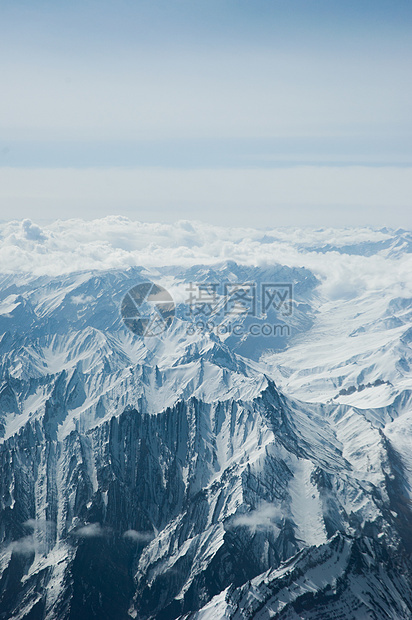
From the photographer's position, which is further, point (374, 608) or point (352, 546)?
point (352, 546)

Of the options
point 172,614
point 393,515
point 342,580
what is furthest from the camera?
point 393,515

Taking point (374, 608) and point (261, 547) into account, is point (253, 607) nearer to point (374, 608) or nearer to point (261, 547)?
point (374, 608)

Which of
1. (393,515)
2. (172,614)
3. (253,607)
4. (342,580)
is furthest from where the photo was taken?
(393,515)

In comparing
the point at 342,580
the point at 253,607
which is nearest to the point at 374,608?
the point at 342,580

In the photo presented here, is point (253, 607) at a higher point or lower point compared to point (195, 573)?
higher

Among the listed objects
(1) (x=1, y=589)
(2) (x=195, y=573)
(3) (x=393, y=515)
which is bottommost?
(1) (x=1, y=589)

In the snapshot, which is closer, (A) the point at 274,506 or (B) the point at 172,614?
(B) the point at 172,614

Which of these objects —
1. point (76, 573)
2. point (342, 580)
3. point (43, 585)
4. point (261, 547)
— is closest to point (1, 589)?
point (43, 585)

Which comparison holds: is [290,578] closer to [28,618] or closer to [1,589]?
[28,618]

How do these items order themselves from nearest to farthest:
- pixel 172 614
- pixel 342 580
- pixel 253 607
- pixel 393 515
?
pixel 253 607 < pixel 342 580 < pixel 172 614 < pixel 393 515
